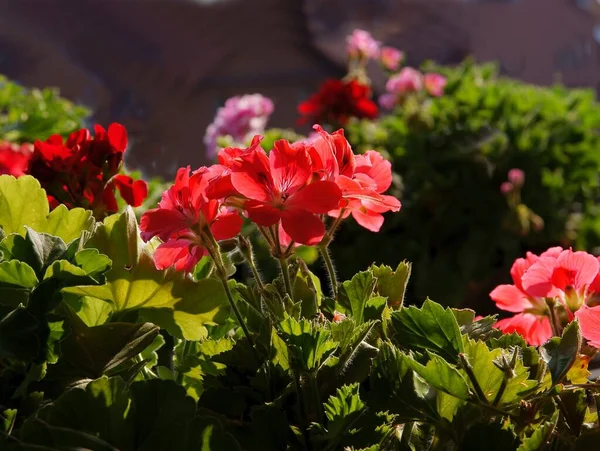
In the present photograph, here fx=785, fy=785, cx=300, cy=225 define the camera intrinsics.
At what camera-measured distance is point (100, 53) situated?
9.59 metres

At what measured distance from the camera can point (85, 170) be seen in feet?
2.69

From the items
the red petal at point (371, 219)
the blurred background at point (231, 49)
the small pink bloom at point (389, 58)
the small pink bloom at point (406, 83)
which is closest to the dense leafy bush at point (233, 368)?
the red petal at point (371, 219)

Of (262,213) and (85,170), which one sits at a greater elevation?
(262,213)

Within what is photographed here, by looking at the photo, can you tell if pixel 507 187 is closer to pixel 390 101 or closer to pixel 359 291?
pixel 390 101

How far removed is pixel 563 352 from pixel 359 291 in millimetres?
159

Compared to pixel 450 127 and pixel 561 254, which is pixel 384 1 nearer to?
pixel 450 127

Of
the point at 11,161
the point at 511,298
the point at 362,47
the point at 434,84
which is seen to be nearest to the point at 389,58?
the point at 362,47

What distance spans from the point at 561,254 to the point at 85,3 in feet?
31.5

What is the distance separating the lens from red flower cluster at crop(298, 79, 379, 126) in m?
3.23

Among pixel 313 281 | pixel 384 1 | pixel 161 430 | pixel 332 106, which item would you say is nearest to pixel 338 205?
pixel 313 281

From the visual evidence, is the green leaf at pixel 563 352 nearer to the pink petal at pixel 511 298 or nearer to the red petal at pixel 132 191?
the pink petal at pixel 511 298

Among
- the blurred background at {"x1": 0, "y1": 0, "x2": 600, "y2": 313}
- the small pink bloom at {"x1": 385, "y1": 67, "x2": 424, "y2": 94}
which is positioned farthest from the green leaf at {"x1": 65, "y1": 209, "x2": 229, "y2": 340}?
the blurred background at {"x1": 0, "y1": 0, "x2": 600, "y2": 313}

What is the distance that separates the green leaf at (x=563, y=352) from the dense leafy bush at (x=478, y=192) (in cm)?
237

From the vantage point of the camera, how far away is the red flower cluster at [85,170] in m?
0.82
